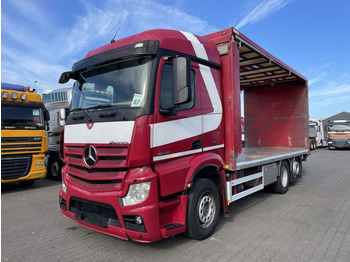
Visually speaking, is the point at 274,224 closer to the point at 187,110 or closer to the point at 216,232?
the point at 216,232

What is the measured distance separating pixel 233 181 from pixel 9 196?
6.39 m

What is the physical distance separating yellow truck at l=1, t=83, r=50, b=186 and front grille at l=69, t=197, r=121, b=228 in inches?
190

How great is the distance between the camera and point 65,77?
4301 mm

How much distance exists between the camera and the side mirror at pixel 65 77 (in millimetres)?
4223

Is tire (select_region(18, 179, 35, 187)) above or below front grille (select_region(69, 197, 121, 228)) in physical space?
below

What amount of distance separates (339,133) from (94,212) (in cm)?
2479

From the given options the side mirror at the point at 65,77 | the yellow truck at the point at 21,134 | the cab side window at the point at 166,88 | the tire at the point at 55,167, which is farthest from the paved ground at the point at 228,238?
the tire at the point at 55,167

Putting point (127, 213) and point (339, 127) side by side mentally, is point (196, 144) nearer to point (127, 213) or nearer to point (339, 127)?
point (127, 213)

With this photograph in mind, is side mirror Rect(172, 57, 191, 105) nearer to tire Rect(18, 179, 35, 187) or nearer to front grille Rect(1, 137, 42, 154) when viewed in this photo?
front grille Rect(1, 137, 42, 154)

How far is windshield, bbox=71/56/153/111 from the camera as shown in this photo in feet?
10.7

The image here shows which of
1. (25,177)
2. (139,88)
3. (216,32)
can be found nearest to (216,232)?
(139,88)

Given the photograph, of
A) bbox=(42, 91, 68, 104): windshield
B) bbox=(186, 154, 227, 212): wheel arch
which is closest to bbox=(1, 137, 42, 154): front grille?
bbox=(42, 91, 68, 104): windshield

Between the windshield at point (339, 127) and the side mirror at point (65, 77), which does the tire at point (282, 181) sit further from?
the windshield at point (339, 127)

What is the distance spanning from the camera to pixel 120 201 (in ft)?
10.0
